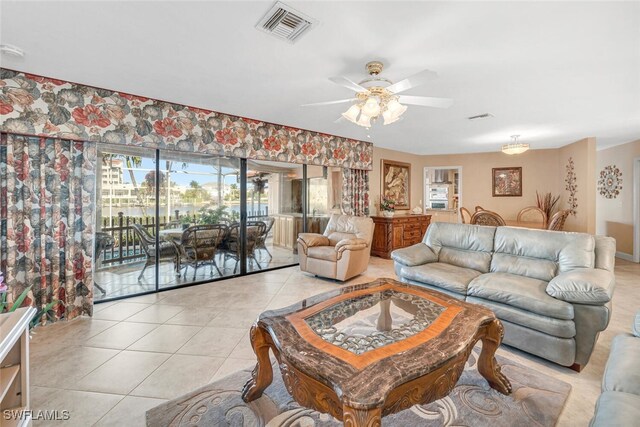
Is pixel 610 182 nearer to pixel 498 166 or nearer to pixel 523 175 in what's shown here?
pixel 523 175

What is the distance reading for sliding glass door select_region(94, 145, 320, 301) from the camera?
3547mm

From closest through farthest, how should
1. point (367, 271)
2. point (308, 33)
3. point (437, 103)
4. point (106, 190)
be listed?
point (308, 33)
point (437, 103)
point (106, 190)
point (367, 271)

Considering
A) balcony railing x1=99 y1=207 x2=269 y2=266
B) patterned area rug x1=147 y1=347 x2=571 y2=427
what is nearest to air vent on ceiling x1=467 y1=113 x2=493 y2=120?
patterned area rug x1=147 y1=347 x2=571 y2=427

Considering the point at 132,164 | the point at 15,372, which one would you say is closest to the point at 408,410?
the point at 15,372

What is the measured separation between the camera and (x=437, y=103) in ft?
7.94

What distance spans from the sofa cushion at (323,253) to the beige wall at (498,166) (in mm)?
4695

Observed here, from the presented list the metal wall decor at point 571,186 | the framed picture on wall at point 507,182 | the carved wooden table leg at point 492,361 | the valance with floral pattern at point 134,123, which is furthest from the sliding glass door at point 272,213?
the metal wall decor at point 571,186

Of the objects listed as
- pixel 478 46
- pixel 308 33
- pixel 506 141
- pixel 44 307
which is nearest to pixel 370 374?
pixel 308 33

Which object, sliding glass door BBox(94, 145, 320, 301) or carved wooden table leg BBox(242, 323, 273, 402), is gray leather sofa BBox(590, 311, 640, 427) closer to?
carved wooden table leg BBox(242, 323, 273, 402)

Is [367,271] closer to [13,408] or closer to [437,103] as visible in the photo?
[437,103]

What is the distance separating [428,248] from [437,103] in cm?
182

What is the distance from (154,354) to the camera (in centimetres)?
224

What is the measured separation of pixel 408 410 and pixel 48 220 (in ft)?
12.1

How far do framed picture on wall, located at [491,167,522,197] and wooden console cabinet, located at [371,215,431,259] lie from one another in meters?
2.43
